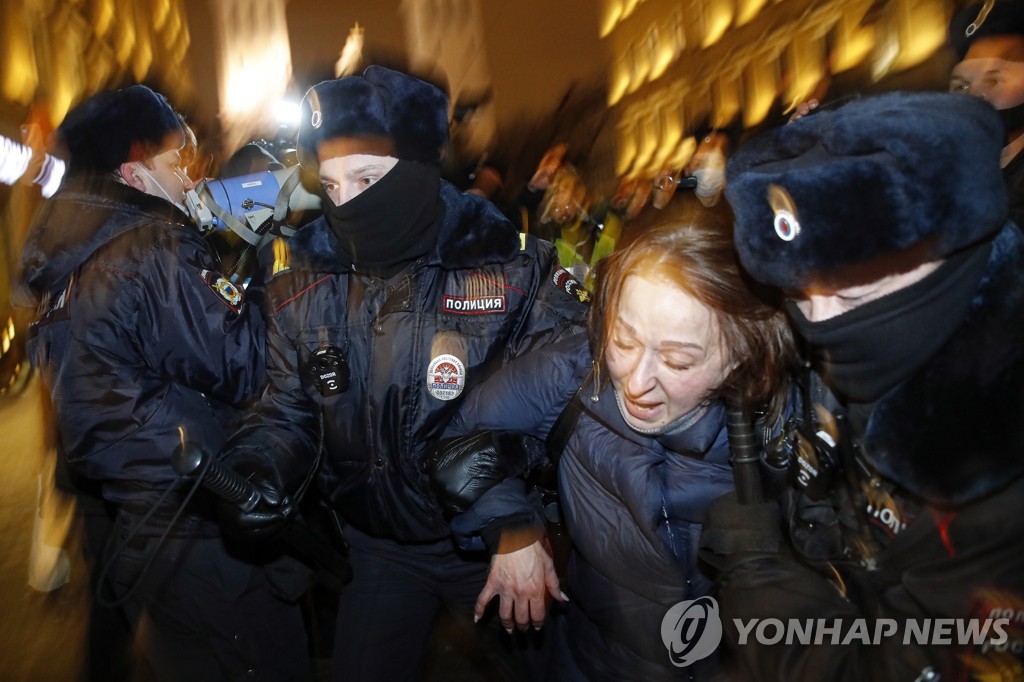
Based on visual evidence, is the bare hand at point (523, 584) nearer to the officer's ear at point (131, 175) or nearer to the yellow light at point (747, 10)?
the officer's ear at point (131, 175)

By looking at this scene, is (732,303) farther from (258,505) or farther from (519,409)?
(258,505)

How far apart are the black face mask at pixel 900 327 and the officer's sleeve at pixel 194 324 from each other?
1878mm

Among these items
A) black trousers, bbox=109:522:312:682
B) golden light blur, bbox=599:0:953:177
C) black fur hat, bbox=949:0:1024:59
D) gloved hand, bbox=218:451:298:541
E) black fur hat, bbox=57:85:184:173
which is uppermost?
golden light blur, bbox=599:0:953:177

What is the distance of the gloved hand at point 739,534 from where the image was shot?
1599mm

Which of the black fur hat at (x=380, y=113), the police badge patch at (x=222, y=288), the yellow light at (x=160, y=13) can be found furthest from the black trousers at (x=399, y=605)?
the yellow light at (x=160, y=13)

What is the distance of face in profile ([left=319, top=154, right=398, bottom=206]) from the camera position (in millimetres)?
2273

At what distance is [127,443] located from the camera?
2.32m

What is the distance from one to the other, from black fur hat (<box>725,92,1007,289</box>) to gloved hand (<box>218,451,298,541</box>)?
61.9 inches

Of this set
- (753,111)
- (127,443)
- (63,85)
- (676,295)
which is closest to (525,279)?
(676,295)

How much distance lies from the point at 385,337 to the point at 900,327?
149cm

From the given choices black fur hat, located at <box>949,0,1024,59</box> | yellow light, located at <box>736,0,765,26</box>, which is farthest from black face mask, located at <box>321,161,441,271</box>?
yellow light, located at <box>736,0,765,26</box>

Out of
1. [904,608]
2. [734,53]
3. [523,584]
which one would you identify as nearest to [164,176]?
[523,584]

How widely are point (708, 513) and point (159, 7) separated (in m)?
40.8

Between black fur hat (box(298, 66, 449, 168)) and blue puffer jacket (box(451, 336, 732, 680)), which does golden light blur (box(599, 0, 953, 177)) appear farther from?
blue puffer jacket (box(451, 336, 732, 680))
